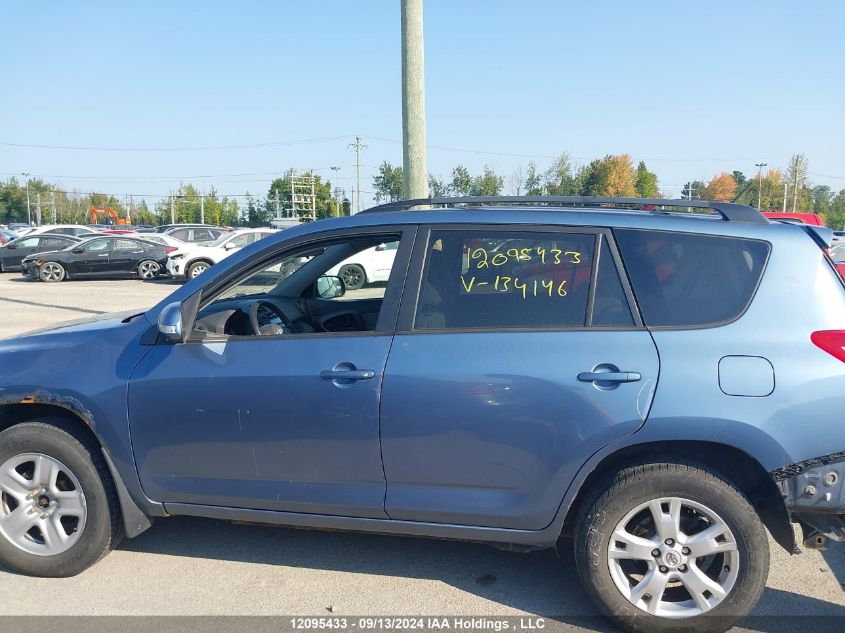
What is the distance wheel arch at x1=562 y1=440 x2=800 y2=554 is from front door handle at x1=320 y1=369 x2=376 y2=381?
104 centimetres

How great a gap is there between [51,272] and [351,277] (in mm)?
18420

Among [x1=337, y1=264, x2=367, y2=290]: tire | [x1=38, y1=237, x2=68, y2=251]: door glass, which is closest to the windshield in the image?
[x1=38, y1=237, x2=68, y2=251]: door glass

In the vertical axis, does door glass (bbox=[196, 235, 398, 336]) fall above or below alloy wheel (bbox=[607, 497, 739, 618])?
above

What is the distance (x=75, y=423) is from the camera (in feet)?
11.2

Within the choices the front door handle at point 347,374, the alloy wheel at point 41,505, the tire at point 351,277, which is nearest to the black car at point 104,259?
the tire at point 351,277

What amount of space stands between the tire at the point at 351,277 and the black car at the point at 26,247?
806 inches

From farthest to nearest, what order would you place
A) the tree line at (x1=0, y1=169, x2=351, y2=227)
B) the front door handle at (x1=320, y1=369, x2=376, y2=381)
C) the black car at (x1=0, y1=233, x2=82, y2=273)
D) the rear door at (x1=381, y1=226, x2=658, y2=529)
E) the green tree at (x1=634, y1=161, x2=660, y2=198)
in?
the tree line at (x1=0, y1=169, x2=351, y2=227) < the green tree at (x1=634, y1=161, x2=660, y2=198) < the black car at (x1=0, y1=233, x2=82, y2=273) < the front door handle at (x1=320, y1=369, x2=376, y2=381) < the rear door at (x1=381, y1=226, x2=658, y2=529)

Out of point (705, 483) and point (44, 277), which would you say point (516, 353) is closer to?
point (705, 483)

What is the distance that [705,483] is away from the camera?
282 centimetres

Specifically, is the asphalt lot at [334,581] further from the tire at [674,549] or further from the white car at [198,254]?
the white car at [198,254]

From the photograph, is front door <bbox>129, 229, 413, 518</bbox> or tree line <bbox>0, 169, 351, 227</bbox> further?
tree line <bbox>0, 169, 351, 227</bbox>

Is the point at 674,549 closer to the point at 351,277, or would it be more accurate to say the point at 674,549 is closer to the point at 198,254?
the point at 351,277

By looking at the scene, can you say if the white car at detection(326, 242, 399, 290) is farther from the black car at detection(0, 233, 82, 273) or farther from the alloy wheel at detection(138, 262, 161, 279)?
the black car at detection(0, 233, 82, 273)

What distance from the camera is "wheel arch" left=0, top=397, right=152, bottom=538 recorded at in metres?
3.32
